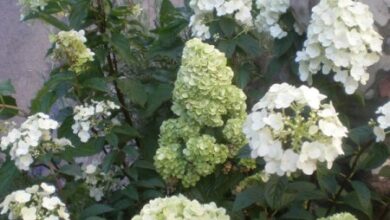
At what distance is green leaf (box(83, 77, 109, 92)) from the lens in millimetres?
2349

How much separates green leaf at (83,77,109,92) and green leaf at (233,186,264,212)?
1.95ft

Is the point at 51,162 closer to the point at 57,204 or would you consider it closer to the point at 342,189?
the point at 57,204

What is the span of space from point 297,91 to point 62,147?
2.50 ft

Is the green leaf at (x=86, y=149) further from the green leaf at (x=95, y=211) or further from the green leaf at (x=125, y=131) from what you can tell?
the green leaf at (x=95, y=211)

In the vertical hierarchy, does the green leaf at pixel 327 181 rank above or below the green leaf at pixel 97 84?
below

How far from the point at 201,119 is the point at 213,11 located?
0.51 metres

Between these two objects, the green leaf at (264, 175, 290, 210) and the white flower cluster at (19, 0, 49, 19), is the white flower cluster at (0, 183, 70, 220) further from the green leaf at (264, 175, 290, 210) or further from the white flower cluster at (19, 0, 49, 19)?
the white flower cluster at (19, 0, 49, 19)

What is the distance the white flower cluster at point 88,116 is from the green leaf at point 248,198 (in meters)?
0.57

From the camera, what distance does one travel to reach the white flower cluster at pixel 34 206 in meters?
1.88

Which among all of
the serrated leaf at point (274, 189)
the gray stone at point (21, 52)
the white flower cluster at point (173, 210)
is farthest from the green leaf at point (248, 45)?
the gray stone at point (21, 52)

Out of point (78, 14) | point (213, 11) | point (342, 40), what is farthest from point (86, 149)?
point (342, 40)

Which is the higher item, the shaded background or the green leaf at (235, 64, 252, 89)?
the shaded background

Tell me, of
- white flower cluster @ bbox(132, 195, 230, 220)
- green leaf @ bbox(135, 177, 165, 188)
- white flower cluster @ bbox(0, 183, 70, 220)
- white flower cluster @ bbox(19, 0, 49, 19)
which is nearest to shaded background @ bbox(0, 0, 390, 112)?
white flower cluster @ bbox(19, 0, 49, 19)

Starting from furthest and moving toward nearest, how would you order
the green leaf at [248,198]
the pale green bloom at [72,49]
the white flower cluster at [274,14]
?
the white flower cluster at [274,14]
the pale green bloom at [72,49]
the green leaf at [248,198]
